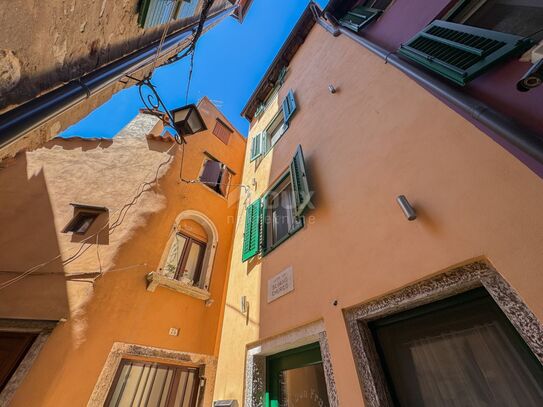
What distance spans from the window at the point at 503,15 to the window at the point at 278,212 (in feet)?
8.18

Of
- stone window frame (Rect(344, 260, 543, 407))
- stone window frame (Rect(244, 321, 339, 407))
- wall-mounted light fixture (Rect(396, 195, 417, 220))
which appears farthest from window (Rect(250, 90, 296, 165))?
stone window frame (Rect(344, 260, 543, 407))

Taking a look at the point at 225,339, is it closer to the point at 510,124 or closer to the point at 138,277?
the point at 138,277

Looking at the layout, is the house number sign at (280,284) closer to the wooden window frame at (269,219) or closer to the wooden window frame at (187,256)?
the wooden window frame at (269,219)

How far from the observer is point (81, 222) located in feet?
15.7

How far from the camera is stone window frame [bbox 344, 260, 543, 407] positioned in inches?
50.4

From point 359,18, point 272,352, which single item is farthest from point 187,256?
point 359,18

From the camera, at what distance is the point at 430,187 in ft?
6.45

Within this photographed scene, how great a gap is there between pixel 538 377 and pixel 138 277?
5.13 meters

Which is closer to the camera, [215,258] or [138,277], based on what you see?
[138,277]

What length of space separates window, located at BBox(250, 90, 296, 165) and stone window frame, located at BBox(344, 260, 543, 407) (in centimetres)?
449

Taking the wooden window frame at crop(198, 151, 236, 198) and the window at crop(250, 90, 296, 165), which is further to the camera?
the wooden window frame at crop(198, 151, 236, 198)

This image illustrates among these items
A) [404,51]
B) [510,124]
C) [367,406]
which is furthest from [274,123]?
[367,406]

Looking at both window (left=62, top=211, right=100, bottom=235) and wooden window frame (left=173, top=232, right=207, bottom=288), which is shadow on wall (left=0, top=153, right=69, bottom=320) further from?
wooden window frame (left=173, top=232, right=207, bottom=288)

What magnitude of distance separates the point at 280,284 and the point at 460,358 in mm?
2105
